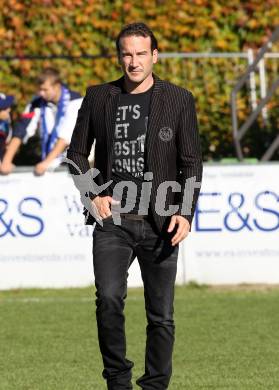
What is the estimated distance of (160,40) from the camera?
59.5 ft

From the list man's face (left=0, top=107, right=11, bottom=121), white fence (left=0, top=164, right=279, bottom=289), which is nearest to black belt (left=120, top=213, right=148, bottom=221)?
white fence (left=0, top=164, right=279, bottom=289)

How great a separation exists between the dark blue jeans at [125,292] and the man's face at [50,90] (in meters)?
6.30

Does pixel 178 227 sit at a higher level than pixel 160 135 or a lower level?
lower

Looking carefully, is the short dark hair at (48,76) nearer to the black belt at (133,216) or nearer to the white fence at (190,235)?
the white fence at (190,235)

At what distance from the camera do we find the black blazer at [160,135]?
23.5ft

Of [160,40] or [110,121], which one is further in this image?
[160,40]

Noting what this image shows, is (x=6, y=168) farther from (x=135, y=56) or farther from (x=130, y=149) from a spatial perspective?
(x=135, y=56)

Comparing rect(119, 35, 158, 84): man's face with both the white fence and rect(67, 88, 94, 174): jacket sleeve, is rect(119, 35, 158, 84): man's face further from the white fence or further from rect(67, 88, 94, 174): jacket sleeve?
the white fence

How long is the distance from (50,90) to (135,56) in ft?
21.3

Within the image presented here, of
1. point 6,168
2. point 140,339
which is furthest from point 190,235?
point 140,339

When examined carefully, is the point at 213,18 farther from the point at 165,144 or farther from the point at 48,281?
the point at 165,144

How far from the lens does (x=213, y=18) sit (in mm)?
18266

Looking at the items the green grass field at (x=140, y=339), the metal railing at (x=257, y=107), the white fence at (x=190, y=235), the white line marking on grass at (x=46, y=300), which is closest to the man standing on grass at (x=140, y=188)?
the green grass field at (x=140, y=339)

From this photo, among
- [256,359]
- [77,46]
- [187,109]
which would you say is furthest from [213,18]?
[187,109]
